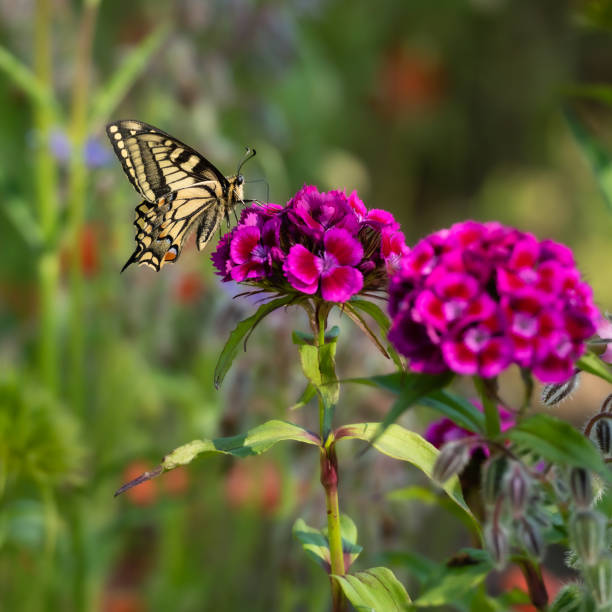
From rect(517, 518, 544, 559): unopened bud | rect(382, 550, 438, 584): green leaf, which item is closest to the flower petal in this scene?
rect(517, 518, 544, 559): unopened bud

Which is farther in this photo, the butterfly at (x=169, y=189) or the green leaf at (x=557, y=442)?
the butterfly at (x=169, y=189)

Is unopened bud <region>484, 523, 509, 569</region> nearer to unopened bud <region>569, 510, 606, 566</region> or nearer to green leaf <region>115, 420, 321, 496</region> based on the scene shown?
unopened bud <region>569, 510, 606, 566</region>

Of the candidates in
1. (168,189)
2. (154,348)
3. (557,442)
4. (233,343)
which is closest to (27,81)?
(168,189)

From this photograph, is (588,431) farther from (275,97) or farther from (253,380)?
(275,97)

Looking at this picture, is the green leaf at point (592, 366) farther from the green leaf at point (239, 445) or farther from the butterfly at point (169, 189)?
the butterfly at point (169, 189)

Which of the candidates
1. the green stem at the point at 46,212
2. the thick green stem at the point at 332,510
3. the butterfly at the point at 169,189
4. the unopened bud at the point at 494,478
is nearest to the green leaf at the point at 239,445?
the thick green stem at the point at 332,510

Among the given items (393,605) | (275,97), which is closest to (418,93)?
(275,97)
